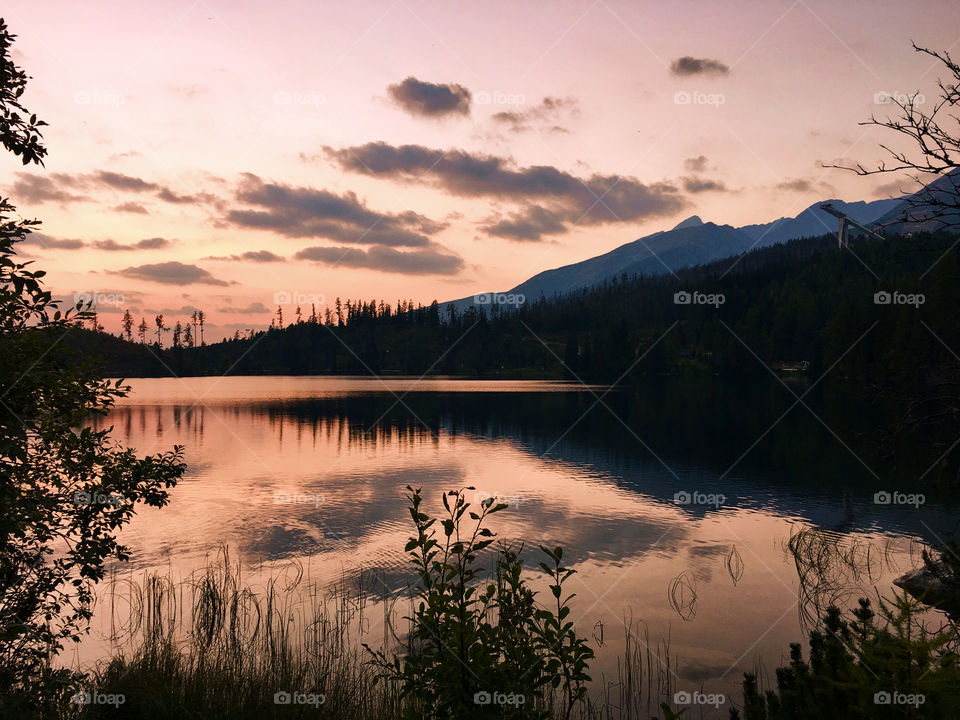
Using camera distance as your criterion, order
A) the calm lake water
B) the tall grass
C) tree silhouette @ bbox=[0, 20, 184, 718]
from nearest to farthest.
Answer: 1. tree silhouette @ bbox=[0, 20, 184, 718]
2. the tall grass
3. the calm lake water

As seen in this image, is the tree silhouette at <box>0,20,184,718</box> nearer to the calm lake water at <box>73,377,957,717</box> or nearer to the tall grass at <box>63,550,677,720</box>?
the tall grass at <box>63,550,677,720</box>

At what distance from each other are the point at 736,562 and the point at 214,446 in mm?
53916

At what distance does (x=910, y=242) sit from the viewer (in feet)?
40.4

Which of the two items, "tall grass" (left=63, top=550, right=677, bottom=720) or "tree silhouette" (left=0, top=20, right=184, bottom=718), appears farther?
"tall grass" (left=63, top=550, right=677, bottom=720)

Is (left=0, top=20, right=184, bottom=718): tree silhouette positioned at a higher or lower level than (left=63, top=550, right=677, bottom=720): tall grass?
higher

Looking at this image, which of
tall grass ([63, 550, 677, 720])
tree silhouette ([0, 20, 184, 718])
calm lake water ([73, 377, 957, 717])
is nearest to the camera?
tree silhouette ([0, 20, 184, 718])

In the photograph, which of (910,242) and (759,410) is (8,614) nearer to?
(910,242)

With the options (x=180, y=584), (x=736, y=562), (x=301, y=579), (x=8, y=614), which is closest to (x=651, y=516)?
(x=736, y=562)

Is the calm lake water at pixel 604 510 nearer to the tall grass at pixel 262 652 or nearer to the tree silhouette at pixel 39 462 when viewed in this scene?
the tall grass at pixel 262 652

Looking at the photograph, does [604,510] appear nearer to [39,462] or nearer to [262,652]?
Answer: [262,652]

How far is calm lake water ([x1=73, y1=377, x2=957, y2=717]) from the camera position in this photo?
21938mm

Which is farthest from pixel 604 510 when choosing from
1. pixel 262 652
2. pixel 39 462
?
pixel 39 462

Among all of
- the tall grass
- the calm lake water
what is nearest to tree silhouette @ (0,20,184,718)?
the tall grass

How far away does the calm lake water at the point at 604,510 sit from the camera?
21938 mm
